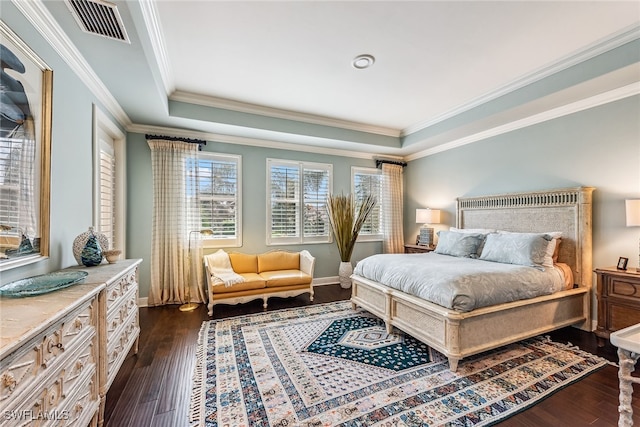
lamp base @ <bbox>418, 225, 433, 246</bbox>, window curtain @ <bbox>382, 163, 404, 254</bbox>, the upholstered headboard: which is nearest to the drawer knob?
the upholstered headboard

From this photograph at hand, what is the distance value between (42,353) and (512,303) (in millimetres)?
3245

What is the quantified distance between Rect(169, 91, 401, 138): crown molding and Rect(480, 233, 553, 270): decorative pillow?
2.66 m

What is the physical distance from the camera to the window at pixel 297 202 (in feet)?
15.4

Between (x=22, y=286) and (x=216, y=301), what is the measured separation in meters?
2.25

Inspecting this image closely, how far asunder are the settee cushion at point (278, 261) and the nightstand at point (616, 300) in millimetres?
3667

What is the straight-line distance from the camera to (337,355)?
246 cm

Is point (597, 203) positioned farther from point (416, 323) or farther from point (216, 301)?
point (216, 301)

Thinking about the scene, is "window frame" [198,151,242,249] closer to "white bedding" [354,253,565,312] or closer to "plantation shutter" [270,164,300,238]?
"plantation shutter" [270,164,300,238]

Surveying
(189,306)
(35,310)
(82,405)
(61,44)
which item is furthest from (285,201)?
(35,310)

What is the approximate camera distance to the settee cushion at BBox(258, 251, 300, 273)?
Result: 168 inches

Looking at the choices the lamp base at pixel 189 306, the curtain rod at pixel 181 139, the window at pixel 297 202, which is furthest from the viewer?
the window at pixel 297 202

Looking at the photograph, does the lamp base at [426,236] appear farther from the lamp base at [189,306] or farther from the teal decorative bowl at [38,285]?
the teal decorative bowl at [38,285]

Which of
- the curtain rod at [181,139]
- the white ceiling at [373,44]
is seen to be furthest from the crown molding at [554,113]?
the curtain rod at [181,139]

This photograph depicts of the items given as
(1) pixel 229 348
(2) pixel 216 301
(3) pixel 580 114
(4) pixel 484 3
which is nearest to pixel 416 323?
(1) pixel 229 348
